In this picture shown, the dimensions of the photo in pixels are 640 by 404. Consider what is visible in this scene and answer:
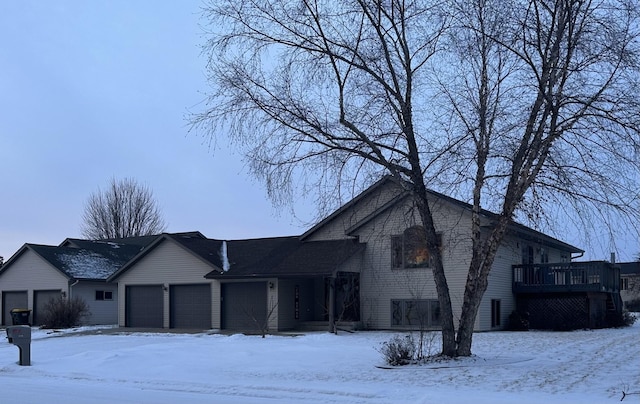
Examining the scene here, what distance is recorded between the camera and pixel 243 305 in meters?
32.3

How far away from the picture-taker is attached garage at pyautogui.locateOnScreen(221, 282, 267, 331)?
31750 millimetres

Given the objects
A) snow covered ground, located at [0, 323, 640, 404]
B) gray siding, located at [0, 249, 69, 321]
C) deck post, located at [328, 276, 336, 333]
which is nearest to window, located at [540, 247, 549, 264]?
snow covered ground, located at [0, 323, 640, 404]

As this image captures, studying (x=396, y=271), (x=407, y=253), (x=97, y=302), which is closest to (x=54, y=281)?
(x=97, y=302)

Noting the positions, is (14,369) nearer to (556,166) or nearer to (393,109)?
(393,109)

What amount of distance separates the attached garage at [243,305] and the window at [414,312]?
18.4ft

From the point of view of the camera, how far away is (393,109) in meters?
17.4

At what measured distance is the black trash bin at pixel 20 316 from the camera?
37594 mm

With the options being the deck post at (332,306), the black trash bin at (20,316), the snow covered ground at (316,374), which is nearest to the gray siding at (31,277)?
the black trash bin at (20,316)

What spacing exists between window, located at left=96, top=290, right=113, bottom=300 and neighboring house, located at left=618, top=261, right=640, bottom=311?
3937 centimetres

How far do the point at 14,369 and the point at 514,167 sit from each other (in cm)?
1338

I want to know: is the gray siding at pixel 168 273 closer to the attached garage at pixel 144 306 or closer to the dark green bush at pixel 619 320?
the attached garage at pixel 144 306

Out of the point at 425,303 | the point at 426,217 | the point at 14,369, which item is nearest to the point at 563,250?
the point at 425,303

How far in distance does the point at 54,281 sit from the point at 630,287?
50105 millimetres

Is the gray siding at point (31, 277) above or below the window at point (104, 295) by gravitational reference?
above
